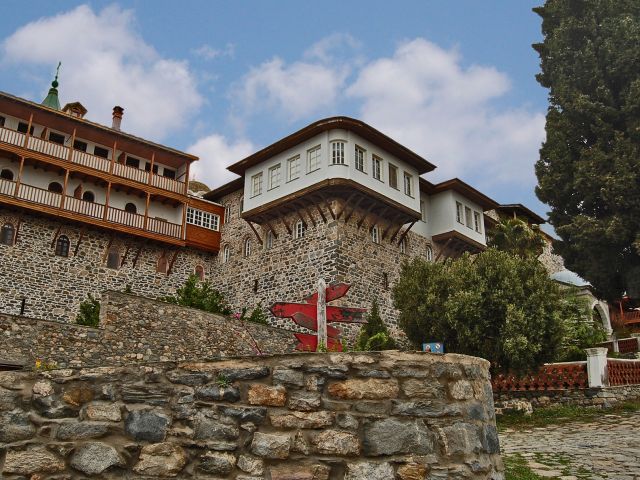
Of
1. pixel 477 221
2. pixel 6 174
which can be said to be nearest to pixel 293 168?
pixel 477 221

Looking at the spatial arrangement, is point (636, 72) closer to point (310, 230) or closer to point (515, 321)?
point (515, 321)

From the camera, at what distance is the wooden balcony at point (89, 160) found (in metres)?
22.6

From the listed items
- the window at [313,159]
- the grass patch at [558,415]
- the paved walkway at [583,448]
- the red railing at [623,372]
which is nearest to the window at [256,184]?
the window at [313,159]

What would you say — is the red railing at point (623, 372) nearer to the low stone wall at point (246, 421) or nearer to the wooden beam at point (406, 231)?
Answer: the wooden beam at point (406, 231)

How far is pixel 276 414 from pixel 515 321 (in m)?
13.2

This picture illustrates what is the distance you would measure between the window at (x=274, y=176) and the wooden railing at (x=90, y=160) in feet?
22.3

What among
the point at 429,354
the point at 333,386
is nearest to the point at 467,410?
the point at 429,354

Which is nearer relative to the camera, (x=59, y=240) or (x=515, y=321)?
(x=515, y=321)

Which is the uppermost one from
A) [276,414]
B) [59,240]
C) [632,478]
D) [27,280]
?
[59,240]

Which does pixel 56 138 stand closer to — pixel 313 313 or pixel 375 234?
pixel 375 234

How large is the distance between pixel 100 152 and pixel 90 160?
169 centimetres

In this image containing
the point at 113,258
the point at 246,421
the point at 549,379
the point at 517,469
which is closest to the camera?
the point at 246,421

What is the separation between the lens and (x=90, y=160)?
79.8 ft

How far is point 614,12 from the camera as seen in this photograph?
20.8m
